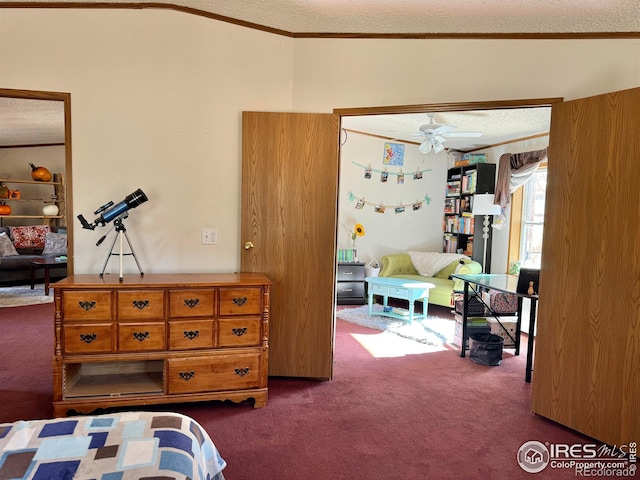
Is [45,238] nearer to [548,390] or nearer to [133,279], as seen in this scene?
[133,279]

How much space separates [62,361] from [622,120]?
3379 millimetres

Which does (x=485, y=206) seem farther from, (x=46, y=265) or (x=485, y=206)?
(x=46, y=265)

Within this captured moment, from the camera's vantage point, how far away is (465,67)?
290cm

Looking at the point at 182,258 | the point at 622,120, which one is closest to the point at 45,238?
the point at 182,258

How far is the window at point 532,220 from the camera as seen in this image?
5.16 meters

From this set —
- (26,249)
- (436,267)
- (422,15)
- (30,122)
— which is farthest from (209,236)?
(26,249)

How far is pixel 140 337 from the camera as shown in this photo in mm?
2516

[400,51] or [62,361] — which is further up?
[400,51]

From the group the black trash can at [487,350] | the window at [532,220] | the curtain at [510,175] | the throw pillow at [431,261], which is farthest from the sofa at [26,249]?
the window at [532,220]

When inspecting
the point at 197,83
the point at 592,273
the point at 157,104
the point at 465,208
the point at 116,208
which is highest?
the point at 197,83

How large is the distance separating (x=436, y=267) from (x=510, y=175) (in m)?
1.60

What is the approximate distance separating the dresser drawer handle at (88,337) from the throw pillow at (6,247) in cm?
557

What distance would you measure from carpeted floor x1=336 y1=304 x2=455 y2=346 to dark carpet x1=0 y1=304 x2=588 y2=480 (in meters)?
0.67

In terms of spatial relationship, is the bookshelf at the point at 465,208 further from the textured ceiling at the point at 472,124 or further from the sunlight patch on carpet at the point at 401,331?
the sunlight patch on carpet at the point at 401,331
